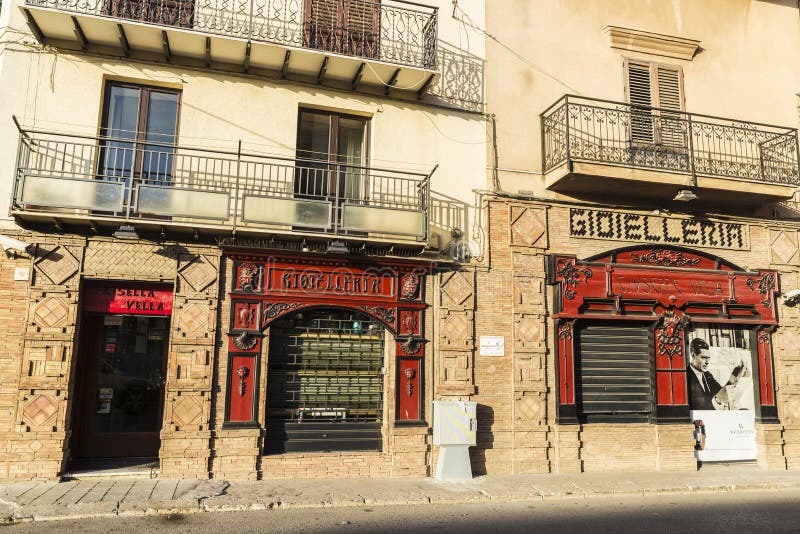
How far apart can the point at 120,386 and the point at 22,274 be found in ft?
7.97

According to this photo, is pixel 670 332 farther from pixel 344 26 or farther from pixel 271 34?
pixel 271 34

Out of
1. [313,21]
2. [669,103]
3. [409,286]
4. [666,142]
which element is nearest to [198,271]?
[409,286]

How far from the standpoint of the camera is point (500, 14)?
41.9ft

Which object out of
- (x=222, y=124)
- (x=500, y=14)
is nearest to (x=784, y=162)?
(x=500, y=14)

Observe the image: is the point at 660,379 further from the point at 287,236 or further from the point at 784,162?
the point at 287,236

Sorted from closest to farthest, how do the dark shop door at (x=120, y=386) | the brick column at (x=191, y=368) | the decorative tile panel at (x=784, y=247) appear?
the brick column at (x=191, y=368) → the dark shop door at (x=120, y=386) → the decorative tile panel at (x=784, y=247)

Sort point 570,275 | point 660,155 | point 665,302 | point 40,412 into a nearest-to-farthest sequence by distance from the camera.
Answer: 1. point 40,412
2. point 570,275
3. point 665,302
4. point 660,155

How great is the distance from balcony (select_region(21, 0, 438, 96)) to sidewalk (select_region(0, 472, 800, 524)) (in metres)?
6.97

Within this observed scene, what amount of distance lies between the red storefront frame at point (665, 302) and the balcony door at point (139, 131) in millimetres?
7289

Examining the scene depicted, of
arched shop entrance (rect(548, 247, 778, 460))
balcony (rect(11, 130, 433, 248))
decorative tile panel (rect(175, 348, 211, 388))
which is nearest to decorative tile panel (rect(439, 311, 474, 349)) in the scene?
balcony (rect(11, 130, 433, 248))

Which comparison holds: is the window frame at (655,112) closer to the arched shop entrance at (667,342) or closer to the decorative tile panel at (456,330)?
the arched shop entrance at (667,342)

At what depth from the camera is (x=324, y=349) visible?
1102cm

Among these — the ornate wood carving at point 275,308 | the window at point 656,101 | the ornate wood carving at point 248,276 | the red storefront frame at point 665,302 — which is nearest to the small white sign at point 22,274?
the ornate wood carving at point 248,276

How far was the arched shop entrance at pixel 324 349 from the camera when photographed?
10406 millimetres
